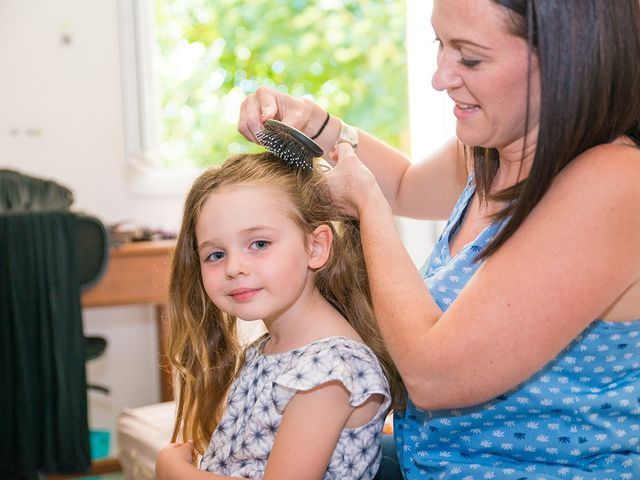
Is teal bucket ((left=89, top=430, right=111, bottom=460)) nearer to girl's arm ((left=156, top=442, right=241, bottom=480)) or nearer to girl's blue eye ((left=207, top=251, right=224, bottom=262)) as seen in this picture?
girl's arm ((left=156, top=442, right=241, bottom=480))

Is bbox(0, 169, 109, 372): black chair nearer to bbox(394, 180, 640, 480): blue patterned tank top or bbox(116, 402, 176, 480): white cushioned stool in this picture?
bbox(116, 402, 176, 480): white cushioned stool

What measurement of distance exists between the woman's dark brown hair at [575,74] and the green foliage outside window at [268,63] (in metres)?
2.87

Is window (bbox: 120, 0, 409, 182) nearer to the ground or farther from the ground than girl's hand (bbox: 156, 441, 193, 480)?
farther from the ground

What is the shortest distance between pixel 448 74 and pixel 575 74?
16 centimetres

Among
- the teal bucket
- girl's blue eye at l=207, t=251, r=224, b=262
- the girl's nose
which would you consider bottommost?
the teal bucket

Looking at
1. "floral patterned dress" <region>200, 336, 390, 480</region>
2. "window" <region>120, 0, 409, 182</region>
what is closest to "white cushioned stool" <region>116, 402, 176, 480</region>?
"floral patterned dress" <region>200, 336, 390, 480</region>

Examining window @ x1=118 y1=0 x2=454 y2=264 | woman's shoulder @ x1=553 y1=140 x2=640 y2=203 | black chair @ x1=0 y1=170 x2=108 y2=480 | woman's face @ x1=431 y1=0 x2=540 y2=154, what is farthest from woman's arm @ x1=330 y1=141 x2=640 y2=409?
window @ x1=118 y1=0 x2=454 y2=264

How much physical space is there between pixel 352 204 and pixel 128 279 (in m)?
2.06

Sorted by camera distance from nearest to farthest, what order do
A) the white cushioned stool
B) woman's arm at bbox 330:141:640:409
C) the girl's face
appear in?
woman's arm at bbox 330:141:640:409, the girl's face, the white cushioned stool

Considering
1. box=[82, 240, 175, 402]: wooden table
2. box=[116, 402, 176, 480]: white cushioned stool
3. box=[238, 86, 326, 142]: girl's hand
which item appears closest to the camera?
box=[238, 86, 326, 142]: girl's hand

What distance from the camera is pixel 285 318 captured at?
4.07 feet

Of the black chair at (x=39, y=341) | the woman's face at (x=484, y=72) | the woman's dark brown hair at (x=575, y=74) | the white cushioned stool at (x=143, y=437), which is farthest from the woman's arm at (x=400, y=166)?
the black chair at (x=39, y=341)

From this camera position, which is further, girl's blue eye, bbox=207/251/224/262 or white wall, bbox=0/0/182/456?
white wall, bbox=0/0/182/456

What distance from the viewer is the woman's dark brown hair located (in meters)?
0.97
